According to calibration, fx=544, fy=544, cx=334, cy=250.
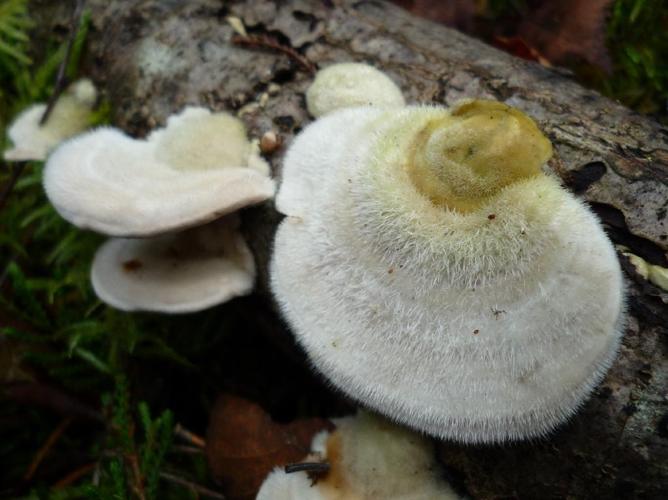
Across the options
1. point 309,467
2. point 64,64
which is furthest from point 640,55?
point 64,64

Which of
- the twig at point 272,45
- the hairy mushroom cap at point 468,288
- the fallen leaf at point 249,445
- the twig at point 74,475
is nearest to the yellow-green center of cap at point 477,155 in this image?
the hairy mushroom cap at point 468,288

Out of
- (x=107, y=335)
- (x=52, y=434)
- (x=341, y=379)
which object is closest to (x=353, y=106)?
(x=341, y=379)

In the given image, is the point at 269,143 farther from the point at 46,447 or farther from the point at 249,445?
the point at 46,447

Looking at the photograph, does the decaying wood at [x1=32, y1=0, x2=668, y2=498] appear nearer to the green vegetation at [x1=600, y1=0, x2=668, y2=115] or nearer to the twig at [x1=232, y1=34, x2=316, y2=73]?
the twig at [x1=232, y1=34, x2=316, y2=73]

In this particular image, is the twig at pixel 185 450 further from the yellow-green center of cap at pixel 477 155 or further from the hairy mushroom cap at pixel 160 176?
the yellow-green center of cap at pixel 477 155

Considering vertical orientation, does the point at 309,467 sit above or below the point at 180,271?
below
